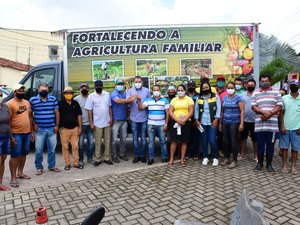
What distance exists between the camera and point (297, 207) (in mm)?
3658

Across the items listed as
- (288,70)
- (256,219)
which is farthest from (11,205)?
(288,70)

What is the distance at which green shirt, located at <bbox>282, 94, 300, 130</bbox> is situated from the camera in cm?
498

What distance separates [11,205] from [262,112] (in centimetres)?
439

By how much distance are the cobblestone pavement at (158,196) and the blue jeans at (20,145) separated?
2.12ft

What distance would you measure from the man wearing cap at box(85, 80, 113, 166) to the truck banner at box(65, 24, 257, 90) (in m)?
0.75

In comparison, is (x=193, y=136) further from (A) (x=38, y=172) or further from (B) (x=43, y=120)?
(A) (x=38, y=172)

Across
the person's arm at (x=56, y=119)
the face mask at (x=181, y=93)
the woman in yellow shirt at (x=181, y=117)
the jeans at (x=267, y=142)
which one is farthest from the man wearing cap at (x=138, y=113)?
the jeans at (x=267, y=142)

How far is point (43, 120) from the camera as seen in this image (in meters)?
5.19

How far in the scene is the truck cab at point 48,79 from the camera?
22.0 feet

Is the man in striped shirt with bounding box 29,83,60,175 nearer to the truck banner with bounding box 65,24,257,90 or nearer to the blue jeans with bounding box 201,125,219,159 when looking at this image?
the truck banner with bounding box 65,24,257,90

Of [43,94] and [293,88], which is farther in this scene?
[43,94]

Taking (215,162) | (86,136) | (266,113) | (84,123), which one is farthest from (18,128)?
(266,113)

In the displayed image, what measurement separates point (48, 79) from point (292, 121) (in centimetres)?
556

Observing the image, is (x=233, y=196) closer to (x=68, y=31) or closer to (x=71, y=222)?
(x=71, y=222)
